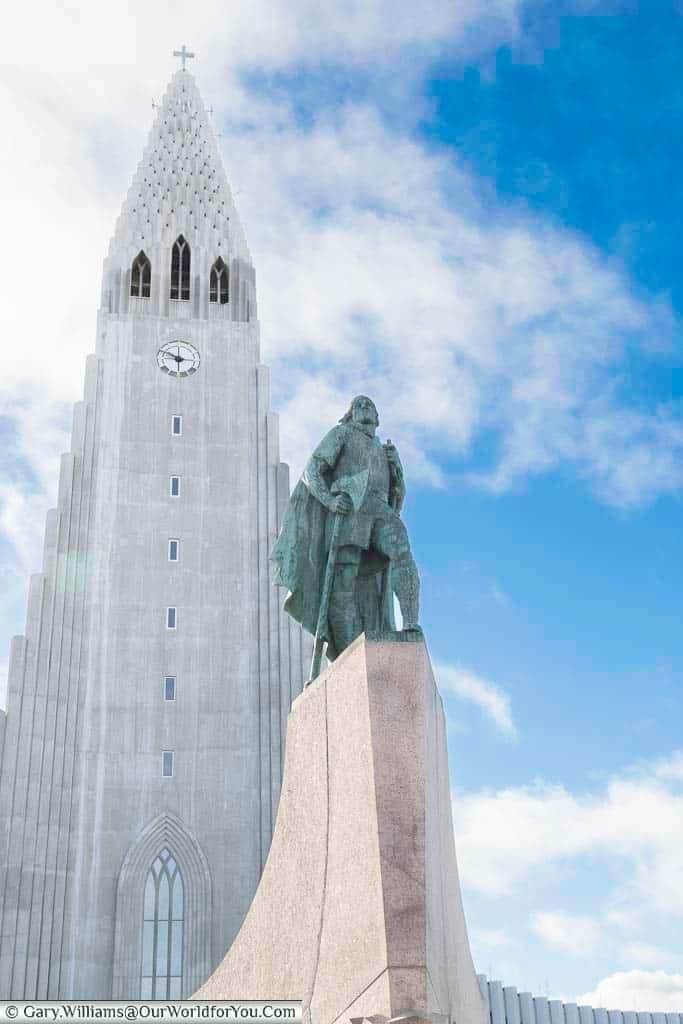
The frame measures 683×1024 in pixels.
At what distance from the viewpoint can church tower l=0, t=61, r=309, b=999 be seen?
32031 mm

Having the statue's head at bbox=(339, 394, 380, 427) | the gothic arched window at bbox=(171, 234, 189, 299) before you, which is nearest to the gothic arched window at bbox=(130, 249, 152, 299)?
the gothic arched window at bbox=(171, 234, 189, 299)

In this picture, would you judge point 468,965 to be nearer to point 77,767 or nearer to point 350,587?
point 350,587

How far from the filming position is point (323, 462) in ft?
43.9

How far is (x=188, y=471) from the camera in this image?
125 feet

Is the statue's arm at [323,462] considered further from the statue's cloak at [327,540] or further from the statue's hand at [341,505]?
the statue's hand at [341,505]

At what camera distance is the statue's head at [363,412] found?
44.9ft

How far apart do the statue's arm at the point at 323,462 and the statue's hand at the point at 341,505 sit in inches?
6.9

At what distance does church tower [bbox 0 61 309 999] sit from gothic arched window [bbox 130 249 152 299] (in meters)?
0.11

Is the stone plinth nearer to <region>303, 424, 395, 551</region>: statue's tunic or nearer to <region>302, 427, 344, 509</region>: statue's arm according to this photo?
<region>303, 424, 395, 551</region>: statue's tunic

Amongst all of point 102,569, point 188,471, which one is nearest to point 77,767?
point 102,569

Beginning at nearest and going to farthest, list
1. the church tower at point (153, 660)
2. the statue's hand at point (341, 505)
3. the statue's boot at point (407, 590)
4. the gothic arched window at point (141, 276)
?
the statue's boot at point (407, 590)
the statue's hand at point (341, 505)
the church tower at point (153, 660)
the gothic arched window at point (141, 276)

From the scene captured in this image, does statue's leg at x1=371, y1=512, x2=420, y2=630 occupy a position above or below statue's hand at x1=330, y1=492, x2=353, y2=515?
below

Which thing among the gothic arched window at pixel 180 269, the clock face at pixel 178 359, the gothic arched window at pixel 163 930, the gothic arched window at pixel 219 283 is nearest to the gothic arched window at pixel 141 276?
the gothic arched window at pixel 180 269

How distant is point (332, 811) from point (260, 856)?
898 inches
